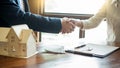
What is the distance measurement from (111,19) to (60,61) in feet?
4.01

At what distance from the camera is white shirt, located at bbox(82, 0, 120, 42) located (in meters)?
2.24

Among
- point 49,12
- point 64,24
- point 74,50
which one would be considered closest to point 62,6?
point 49,12

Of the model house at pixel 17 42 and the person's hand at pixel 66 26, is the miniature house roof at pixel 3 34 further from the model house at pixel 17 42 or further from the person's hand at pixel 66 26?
the person's hand at pixel 66 26

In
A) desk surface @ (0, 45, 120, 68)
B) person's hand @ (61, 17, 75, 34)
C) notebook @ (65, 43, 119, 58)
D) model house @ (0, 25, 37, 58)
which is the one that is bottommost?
desk surface @ (0, 45, 120, 68)

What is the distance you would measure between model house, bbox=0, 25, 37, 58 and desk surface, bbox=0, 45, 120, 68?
0.13 feet

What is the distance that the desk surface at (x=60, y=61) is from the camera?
113 centimetres

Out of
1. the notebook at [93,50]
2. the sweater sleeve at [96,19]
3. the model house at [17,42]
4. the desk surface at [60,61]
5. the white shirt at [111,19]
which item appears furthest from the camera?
the sweater sleeve at [96,19]

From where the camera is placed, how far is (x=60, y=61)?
1.22 meters

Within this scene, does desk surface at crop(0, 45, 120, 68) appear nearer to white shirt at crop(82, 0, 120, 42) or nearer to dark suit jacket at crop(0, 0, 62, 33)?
dark suit jacket at crop(0, 0, 62, 33)

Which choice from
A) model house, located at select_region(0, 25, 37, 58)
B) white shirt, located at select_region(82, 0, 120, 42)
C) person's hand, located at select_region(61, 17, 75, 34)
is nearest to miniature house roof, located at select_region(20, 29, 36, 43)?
model house, located at select_region(0, 25, 37, 58)

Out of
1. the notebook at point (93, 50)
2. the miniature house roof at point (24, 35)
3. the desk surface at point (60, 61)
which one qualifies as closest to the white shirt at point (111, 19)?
the notebook at point (93, 50)

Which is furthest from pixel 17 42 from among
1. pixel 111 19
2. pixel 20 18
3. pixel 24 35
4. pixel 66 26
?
pixel 111 19

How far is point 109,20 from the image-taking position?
231 cm

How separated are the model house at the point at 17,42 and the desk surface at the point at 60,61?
0.13 ft
